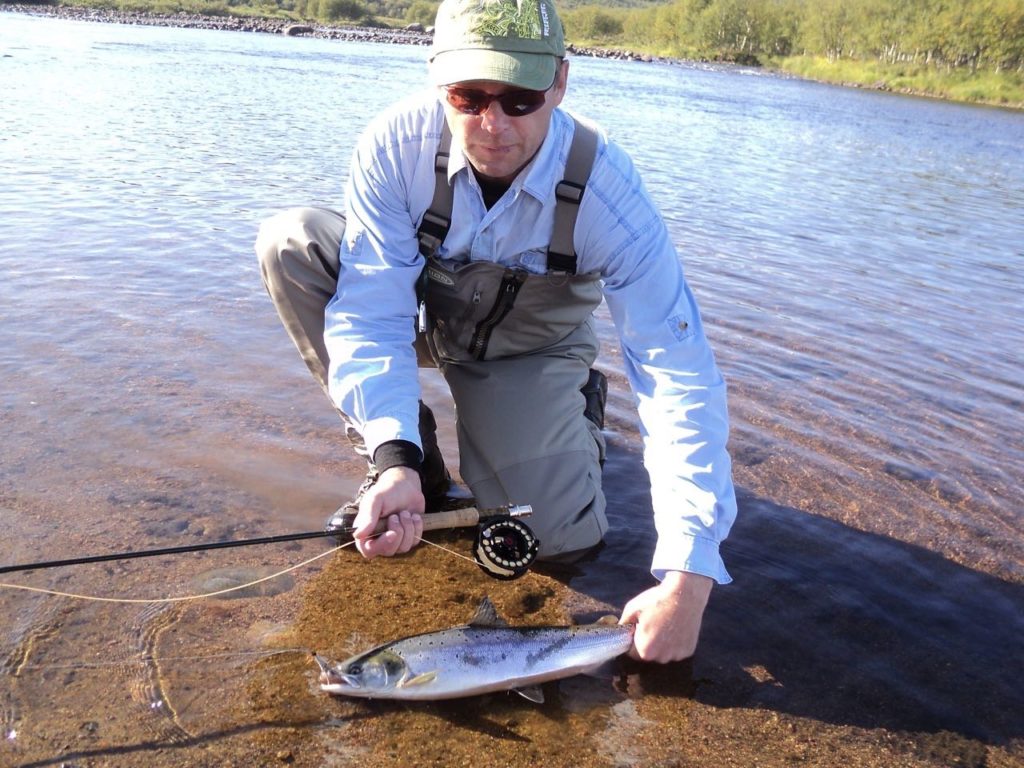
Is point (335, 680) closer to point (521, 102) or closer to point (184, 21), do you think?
point (521, 102)

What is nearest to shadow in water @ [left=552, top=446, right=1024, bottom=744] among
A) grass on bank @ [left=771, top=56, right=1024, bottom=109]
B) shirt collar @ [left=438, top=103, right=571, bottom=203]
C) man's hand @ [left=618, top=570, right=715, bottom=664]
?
man's hand @ [left=618, top=570, right=715, bottom=664]

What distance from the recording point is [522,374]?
396 cm

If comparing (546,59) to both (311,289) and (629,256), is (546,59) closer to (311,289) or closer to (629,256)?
(629,256)

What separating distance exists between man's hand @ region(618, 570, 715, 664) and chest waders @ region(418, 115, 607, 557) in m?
0.80

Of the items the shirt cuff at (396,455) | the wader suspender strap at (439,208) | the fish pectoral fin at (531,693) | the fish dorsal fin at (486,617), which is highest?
the wader suspender strap at (439,208)

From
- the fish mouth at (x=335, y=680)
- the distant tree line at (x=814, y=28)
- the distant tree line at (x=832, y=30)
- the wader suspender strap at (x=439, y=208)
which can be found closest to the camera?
the fish mouth at (x=335, y=680)

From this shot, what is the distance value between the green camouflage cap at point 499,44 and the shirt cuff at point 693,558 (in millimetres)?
1647

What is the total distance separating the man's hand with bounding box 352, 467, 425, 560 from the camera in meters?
2.82

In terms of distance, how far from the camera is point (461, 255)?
367cm

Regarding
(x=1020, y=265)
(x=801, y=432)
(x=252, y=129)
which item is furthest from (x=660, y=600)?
(x=252, y=129)

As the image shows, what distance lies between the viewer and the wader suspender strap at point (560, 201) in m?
3.35

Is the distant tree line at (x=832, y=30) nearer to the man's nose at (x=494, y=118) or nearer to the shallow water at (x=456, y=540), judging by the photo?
the shallow water at (x=456, y=540)

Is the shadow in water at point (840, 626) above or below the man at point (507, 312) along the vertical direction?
below

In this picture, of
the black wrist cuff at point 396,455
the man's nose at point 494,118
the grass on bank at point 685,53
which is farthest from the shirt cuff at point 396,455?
the grass on bank at point 685,53
